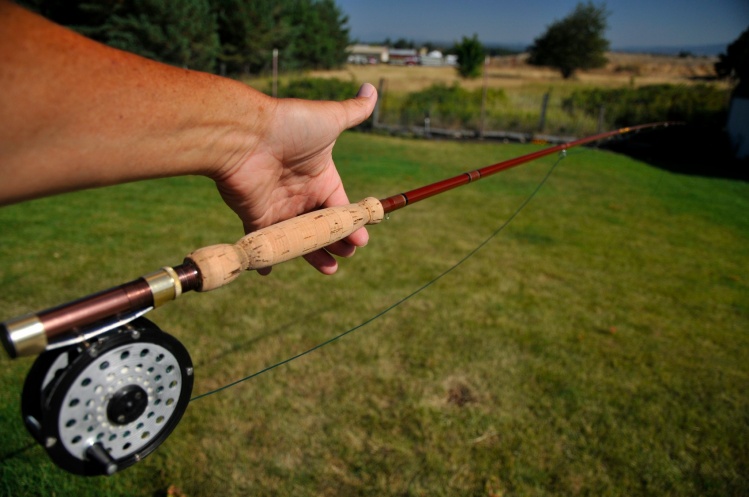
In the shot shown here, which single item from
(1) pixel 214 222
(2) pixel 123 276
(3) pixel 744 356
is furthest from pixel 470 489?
(1) pixel 214 222

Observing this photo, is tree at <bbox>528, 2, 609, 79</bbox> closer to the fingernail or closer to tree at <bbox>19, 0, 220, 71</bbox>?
tree at <bbox>19, 0, 220, 71</bbox>

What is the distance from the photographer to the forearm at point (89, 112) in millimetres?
947

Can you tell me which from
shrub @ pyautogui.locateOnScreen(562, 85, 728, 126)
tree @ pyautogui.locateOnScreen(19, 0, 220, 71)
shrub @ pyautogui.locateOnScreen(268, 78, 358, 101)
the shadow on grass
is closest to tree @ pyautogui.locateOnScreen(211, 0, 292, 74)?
tree @ pyautogui.locateOnScreen(19, 0, 220, 71)

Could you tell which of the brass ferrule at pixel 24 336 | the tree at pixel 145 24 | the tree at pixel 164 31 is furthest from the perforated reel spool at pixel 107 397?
the tree at pixel 164 31

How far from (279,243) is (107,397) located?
0.56m

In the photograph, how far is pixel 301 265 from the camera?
19.2ft

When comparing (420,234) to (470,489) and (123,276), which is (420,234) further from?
(470,489)

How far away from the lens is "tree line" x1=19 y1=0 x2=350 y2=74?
25297 mm

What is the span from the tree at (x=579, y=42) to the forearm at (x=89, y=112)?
47.0 m

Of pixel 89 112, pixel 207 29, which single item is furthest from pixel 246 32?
pixel 89 112

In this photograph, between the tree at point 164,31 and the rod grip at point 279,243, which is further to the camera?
the tree at point 164,31

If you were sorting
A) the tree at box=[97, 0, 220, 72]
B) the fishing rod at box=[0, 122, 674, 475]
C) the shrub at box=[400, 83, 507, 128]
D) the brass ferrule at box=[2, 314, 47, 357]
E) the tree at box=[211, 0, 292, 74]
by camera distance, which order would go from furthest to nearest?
the tree at box=[211, 0, 292, 74]
the tree at box=[97, 0, 220, 72]
the shrub at box=[400, 83, 507, 128]
the fishing rod at box=[0, 122, 674, 475]
the brass ferrule at box=[2, 314, 47, 357]

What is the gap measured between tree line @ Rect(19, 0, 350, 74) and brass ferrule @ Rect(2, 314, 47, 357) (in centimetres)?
2436

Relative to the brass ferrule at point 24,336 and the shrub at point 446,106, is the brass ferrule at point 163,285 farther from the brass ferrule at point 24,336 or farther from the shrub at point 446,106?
the shrub at point 446,106
